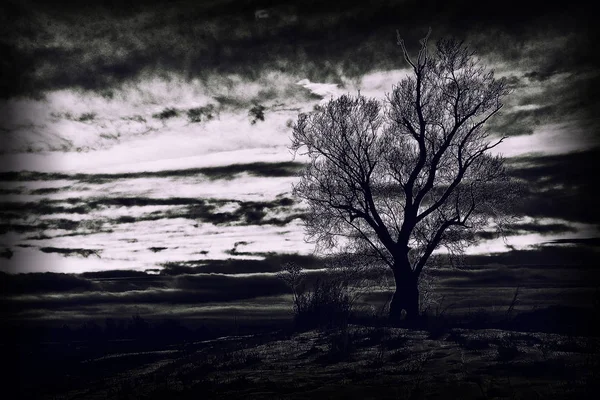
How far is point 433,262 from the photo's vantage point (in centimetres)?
2164

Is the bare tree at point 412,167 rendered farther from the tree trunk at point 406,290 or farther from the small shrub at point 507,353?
the small shrub at point 507,353

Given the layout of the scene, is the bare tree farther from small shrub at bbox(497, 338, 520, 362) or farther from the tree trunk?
small shrub at bbox(497, 338, 520, 362)

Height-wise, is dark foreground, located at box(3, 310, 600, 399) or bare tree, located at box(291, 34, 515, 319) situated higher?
bare tree, located at box(291, 34, 515, 319)

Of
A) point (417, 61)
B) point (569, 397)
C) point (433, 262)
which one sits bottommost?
point (569, 397)

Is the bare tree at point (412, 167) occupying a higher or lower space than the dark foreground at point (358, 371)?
higher

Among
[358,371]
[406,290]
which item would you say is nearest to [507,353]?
[358,371]

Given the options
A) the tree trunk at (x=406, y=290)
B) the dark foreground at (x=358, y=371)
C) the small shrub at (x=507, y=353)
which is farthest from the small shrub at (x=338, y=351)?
the tree trunk at (x=406, y=290)

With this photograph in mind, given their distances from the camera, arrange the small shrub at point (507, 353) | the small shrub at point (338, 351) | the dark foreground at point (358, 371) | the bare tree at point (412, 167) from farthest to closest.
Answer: the bare tree at point (412, 167) → the small shrub at point (338, 351) → the small shrub at point (507, 353) → the dark foreground at point (358, 371)

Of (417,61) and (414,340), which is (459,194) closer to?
(417,61)

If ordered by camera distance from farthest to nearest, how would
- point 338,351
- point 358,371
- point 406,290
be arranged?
point 406,290
point 338,351
point 358,371

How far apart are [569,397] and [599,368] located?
5.49 feet

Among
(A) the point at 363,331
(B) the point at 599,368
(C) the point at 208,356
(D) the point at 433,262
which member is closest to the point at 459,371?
(B) the point at 599,368

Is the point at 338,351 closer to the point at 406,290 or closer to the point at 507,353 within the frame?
the point at 507,353

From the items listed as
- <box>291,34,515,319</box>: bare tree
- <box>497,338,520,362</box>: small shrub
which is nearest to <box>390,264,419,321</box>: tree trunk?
<box>291,34,515,319</box>: bare tree
